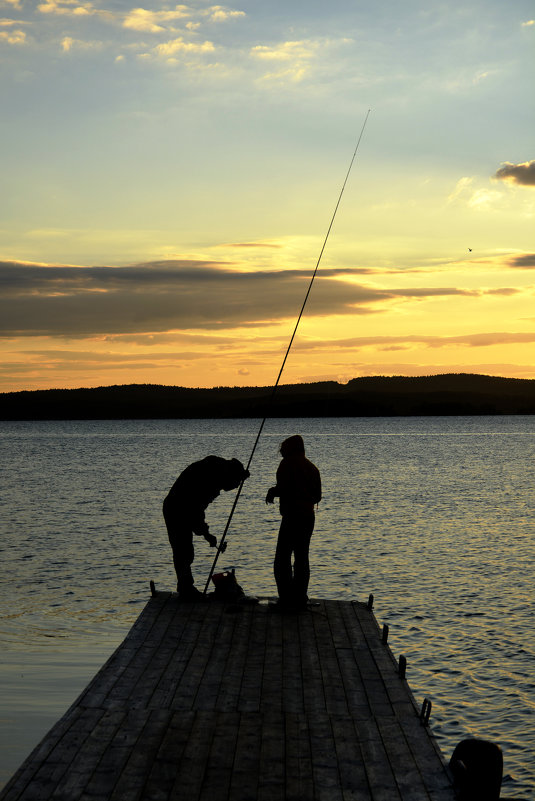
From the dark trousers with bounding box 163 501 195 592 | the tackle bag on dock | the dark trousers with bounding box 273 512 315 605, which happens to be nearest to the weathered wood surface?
the dark trousers with bounding box 273 512 315 605

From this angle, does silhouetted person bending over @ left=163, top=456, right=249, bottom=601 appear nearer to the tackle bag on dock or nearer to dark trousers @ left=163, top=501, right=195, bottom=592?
dark trousers @ left=163, top=501, right=195, bottom=592

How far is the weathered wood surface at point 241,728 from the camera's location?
16.5ft

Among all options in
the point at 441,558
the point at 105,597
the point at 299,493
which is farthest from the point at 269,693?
the point at 441,558

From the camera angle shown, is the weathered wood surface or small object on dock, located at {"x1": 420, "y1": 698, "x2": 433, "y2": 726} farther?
small object on dock, located at {"x1": 420, "y1": 698, "x2": 433, "y2": 726}

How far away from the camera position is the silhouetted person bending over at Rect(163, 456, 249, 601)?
9656 millimetres

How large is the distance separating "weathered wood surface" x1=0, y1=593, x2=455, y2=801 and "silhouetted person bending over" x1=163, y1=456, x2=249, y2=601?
135cm

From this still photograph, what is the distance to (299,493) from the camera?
377 inches

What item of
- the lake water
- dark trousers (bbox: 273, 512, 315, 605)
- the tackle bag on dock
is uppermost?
dark trousers (bbox: 273, 512, 315, 605)

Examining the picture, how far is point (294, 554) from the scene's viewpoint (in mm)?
9820

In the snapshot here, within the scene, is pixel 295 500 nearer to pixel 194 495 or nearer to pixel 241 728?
pixel 194 495

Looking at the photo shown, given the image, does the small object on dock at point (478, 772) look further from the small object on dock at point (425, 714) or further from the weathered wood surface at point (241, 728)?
the small object on dock at point (425, 714)

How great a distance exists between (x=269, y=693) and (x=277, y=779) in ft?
5.74

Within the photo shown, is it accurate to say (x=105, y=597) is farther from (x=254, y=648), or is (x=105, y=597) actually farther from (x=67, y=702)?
(x=254, y=648)

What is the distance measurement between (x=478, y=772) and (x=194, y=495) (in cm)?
549
